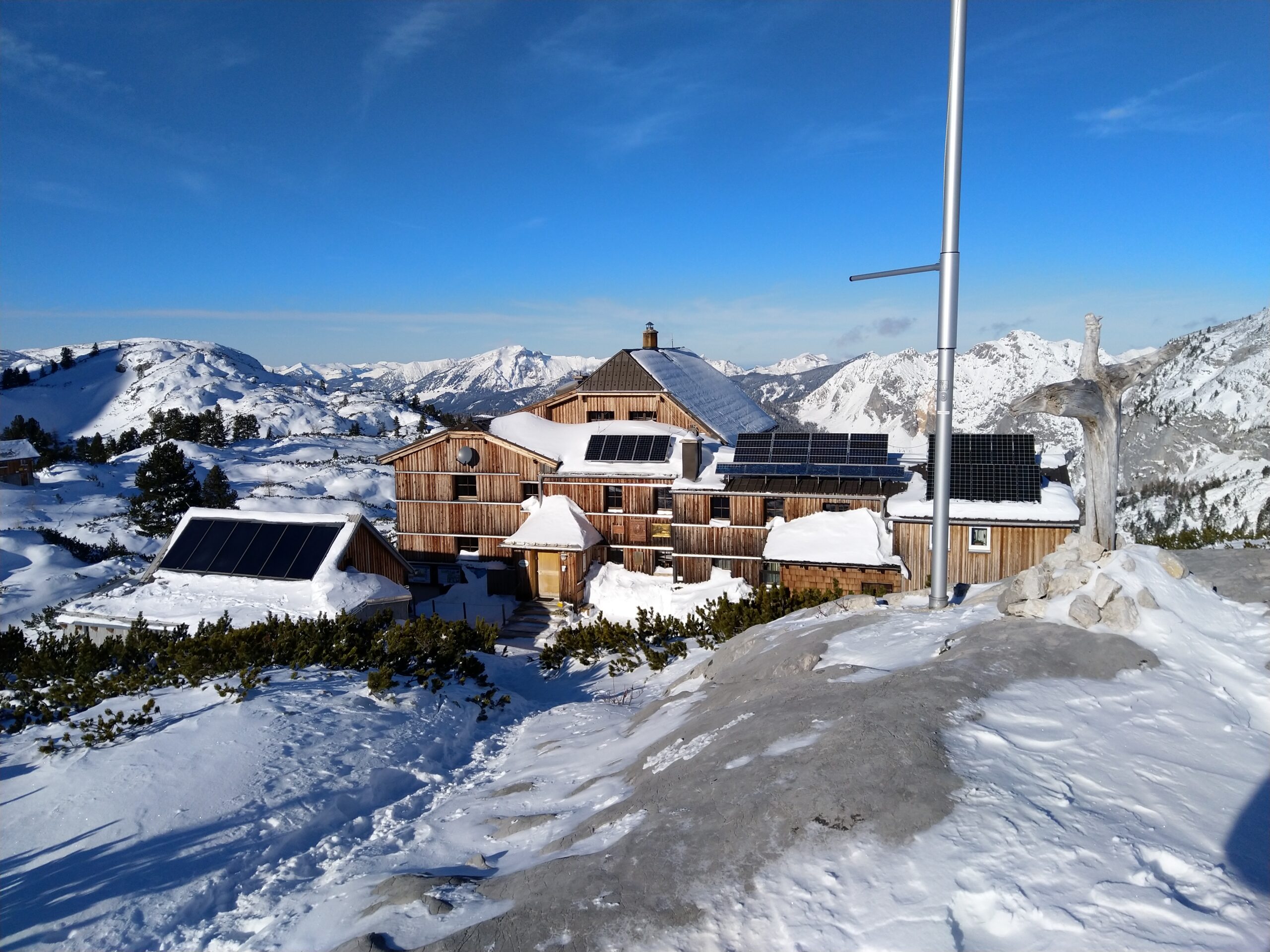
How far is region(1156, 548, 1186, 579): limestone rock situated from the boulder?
95 centimetres

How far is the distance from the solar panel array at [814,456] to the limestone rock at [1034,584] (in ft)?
49.4

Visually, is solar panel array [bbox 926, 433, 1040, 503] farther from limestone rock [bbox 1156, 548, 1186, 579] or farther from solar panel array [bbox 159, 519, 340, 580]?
solar panel array [bbox 159, 519, 340, 580]

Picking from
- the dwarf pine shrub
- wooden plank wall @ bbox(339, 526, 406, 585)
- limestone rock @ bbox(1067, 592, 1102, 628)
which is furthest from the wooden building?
limestone rock @ bbox(1067, 592, 1102, 628)

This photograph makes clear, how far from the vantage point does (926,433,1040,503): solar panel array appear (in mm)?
23500

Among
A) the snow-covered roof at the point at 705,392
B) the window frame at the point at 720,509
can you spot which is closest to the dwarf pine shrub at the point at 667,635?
the window frame at the point at 720,509

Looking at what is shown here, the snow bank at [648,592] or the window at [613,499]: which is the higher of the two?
the window at [613,499]

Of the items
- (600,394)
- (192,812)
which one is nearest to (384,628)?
(192,812)

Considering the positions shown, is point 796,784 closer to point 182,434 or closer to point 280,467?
point 280,467

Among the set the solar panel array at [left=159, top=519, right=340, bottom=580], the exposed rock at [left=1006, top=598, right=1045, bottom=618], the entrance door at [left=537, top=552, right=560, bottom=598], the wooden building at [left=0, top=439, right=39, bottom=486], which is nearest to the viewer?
the exposed rock at [left=1006, top=598, right=1045, bottom=618]

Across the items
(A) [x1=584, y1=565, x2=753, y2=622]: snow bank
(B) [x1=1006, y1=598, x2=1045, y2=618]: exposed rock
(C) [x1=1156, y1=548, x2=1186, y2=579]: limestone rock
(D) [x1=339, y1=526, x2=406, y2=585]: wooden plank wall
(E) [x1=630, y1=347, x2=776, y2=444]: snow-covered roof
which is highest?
(E) [x1=630, y1=347, x2=776, y2=444]: snow-covered roof

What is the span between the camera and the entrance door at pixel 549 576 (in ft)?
98.6

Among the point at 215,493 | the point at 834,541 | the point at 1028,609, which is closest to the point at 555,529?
the point at 834,541

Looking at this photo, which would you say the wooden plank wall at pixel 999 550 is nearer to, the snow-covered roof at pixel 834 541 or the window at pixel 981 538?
the window at pixel 981 538

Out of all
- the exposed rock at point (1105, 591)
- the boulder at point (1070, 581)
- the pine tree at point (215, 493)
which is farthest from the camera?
the pine tree at point (215, 493)
